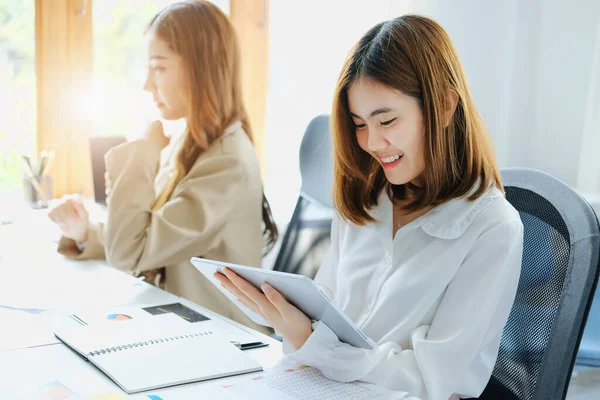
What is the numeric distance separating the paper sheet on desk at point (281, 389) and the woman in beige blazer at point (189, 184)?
0.68 meters

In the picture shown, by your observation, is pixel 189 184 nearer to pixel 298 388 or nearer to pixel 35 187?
pixel 298 388

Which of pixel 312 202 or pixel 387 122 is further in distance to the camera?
pixel 312 202

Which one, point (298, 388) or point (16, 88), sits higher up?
point (16, 88)

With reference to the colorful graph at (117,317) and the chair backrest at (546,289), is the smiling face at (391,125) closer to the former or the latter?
the chair backrest at (546,289)

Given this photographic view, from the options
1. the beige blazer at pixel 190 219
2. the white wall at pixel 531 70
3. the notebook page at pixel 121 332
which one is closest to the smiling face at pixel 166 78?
the beige blazer at pixel 190 219

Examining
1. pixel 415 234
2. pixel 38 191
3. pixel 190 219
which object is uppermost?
pixel 415 234

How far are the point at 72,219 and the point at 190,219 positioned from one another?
336 mm

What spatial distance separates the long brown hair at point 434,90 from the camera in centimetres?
116

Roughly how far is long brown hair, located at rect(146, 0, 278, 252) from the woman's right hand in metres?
0.21

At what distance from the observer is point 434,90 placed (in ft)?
3.78

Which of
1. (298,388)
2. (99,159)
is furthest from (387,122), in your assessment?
(99,159)

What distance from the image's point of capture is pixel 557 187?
3.65 feet

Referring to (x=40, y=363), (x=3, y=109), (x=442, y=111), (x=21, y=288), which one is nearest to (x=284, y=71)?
(x=3, y=109)

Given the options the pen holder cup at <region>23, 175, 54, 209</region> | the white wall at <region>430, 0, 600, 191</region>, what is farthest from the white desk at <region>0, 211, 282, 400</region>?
the white wall at <region>430, 0, 600, 191</region>
